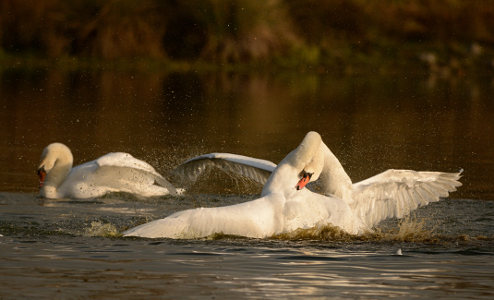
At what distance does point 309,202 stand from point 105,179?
3542 millimetres

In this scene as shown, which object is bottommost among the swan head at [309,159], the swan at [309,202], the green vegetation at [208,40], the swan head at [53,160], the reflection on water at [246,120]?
the swan at [309,202]

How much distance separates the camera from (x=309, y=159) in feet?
30.0

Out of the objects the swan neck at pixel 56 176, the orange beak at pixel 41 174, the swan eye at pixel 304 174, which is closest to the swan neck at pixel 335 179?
the swan eye at pixel 304 174

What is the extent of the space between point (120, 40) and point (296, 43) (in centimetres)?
509

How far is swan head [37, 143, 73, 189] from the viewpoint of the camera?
39.2ft

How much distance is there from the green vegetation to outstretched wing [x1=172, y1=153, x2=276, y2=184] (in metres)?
21.2

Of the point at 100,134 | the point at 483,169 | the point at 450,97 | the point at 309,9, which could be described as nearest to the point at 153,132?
the point at 100,134

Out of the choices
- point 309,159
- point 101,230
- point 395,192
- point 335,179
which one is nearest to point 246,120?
point 395,192

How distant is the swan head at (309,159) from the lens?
29.8ft

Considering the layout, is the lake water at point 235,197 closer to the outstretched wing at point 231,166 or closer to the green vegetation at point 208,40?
the outstretched wing at point 231,166

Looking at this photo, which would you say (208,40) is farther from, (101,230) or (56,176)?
(101,230)

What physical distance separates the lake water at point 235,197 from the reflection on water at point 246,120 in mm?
37

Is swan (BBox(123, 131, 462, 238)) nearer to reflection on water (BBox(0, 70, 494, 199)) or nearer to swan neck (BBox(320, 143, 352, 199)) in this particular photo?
swan neck (BBox(320, 143, 352, 199))

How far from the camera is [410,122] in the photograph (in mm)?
18797
